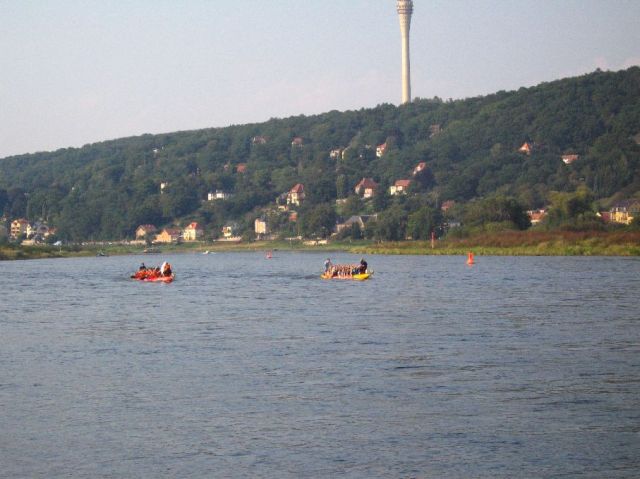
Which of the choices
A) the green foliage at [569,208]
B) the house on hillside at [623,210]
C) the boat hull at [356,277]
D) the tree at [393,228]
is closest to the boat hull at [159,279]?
the boat hull at [356,277]

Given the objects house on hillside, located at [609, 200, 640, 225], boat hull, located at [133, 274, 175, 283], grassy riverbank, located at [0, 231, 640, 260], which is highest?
house on hillside, located at [609, 200, 640, 225]

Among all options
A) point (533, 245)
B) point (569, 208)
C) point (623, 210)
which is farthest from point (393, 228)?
point (533, 245)

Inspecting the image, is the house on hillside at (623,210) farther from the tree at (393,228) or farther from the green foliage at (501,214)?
the tree at (393,228)

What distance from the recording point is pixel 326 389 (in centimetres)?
3247

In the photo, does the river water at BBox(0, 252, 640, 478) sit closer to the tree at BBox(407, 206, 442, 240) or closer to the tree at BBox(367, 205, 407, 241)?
the tree at BBox(407, 206, 442, 240)

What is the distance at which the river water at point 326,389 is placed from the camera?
24516 millimetres

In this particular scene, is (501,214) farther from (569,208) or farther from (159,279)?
(159,279)

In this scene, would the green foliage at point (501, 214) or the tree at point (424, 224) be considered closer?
the green foliage at point (501, 214)

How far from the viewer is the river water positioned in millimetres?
24516

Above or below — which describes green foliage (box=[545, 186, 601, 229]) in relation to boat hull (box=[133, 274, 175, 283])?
above

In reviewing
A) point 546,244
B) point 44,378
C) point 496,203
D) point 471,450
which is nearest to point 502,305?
→ point 44,378

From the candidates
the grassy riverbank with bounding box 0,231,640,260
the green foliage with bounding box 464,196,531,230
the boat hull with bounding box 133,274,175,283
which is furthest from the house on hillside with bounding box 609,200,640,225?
the boat hull with bounding box 133,274,175,283

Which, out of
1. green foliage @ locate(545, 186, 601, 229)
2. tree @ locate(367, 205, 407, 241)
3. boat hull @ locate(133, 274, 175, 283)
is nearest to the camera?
boat hull @ locate(133, 274, 175, 283)

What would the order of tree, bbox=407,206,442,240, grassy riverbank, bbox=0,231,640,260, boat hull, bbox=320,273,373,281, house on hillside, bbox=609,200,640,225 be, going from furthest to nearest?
house on hillside, bbox=609,200,640,225, tree, bbox=407,206,442,240, grassy riverbank, bbox=0,231,640,260, boat hull, bbox=320,273,373,281
